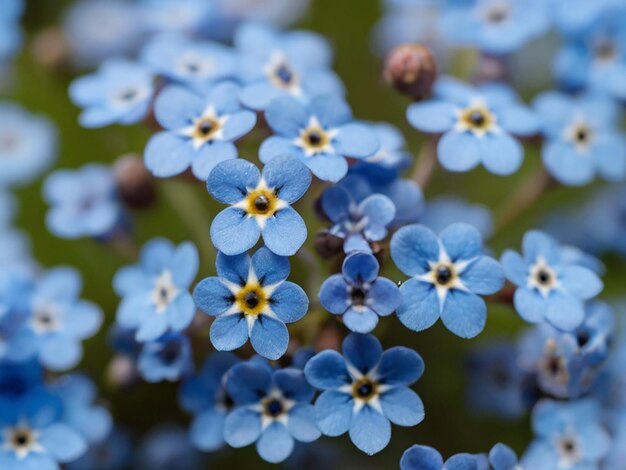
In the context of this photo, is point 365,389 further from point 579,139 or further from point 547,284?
point 579,139

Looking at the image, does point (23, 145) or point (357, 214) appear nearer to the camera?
point (357, 214)

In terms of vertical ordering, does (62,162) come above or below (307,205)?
below

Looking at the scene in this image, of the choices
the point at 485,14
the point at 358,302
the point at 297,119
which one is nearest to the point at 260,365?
the point at 358,302

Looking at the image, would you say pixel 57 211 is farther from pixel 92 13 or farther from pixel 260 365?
pixel 92 13

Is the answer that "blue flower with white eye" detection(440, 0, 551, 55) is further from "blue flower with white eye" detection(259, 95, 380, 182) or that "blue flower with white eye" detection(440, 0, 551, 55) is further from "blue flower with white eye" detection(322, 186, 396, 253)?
"blue flower with white eye" detection(322, 186, 396, 253)

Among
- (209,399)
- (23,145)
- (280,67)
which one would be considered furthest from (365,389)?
(23,145)
